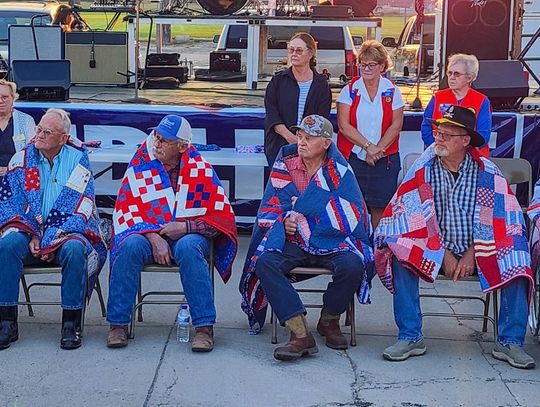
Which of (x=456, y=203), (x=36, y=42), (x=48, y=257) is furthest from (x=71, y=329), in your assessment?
(x=36, y=42)

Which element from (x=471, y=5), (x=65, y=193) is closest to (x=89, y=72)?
(x=471, y=5)

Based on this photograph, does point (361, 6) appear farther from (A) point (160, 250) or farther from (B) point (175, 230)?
(A) point (160, 250)

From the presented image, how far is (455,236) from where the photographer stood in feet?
15.6

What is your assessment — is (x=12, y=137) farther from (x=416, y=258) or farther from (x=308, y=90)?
(x=416, y=258)

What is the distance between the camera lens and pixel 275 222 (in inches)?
189

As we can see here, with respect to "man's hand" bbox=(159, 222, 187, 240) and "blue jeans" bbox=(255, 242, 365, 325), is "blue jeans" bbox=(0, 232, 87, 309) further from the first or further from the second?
"blue jeans" bbox=(255, 242, 365, 325)

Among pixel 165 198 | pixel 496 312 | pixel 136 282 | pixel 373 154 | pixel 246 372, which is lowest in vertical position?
pixel 246 372

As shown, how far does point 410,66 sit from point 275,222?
9.27 meters

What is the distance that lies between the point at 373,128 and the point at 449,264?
1.49 m

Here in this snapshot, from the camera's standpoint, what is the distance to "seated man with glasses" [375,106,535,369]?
4.57m

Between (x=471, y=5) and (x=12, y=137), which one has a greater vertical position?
(x=471, y=5)

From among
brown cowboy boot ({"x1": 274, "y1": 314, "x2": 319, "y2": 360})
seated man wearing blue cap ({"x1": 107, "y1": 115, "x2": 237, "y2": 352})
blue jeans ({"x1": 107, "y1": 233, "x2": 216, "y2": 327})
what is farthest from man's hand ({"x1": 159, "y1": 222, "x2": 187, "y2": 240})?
brown cowboy boot ({"x1": 274, "y1": 314, "x2": 319, "y2": 360})

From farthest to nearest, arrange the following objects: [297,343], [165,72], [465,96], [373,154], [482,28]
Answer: [165,72]
[482,28]
[373,154]
[465,96]
[297,343]

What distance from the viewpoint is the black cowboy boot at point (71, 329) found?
15.3 ft
